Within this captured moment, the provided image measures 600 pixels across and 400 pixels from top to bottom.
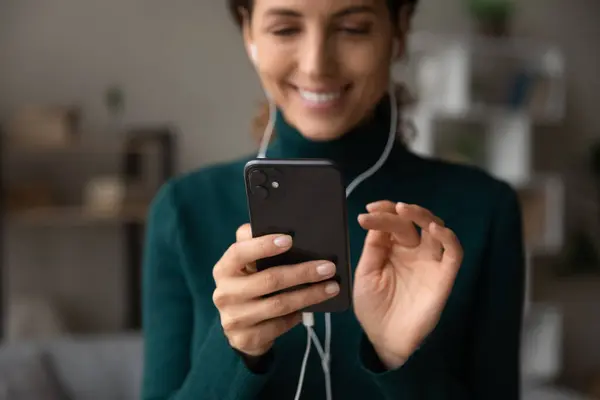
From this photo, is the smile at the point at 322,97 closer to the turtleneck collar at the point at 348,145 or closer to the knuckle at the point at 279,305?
the turtleneck collar at the point at 348,145

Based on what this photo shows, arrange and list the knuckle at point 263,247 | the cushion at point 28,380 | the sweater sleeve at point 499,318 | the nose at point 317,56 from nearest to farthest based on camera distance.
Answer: the knuckle at point 263,247 → the nose at point 317,56 → the sweater sleeve at point 499,318 → the cushion at point 28,380

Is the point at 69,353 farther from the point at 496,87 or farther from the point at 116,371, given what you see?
the point at 496,87

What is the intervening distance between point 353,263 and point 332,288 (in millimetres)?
213

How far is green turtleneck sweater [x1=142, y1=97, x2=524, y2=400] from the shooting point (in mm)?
787

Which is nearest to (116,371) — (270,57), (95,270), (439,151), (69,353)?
(69,353)

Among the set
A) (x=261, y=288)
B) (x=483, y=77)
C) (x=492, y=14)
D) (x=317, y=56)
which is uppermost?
(x=492, y=14)

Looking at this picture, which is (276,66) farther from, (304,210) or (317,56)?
(304,210)

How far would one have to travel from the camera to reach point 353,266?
804 millimetres

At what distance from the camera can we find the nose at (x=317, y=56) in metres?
0.70

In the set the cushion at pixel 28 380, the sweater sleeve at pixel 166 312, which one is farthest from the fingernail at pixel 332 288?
the cushion at pixel 28 380

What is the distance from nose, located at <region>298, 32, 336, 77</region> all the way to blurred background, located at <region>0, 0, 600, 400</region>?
85.3 inches

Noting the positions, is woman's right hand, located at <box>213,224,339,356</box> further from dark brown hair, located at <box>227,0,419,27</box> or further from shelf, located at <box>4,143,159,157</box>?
shelf, located at <box>4,143,159,157</box>

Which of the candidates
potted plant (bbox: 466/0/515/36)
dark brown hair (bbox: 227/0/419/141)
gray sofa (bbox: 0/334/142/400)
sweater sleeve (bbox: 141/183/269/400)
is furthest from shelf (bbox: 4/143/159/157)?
sweater sleeve (bbox: 141/183/269/400)

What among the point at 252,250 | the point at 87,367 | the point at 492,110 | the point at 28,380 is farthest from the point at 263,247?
the point at 492,110
